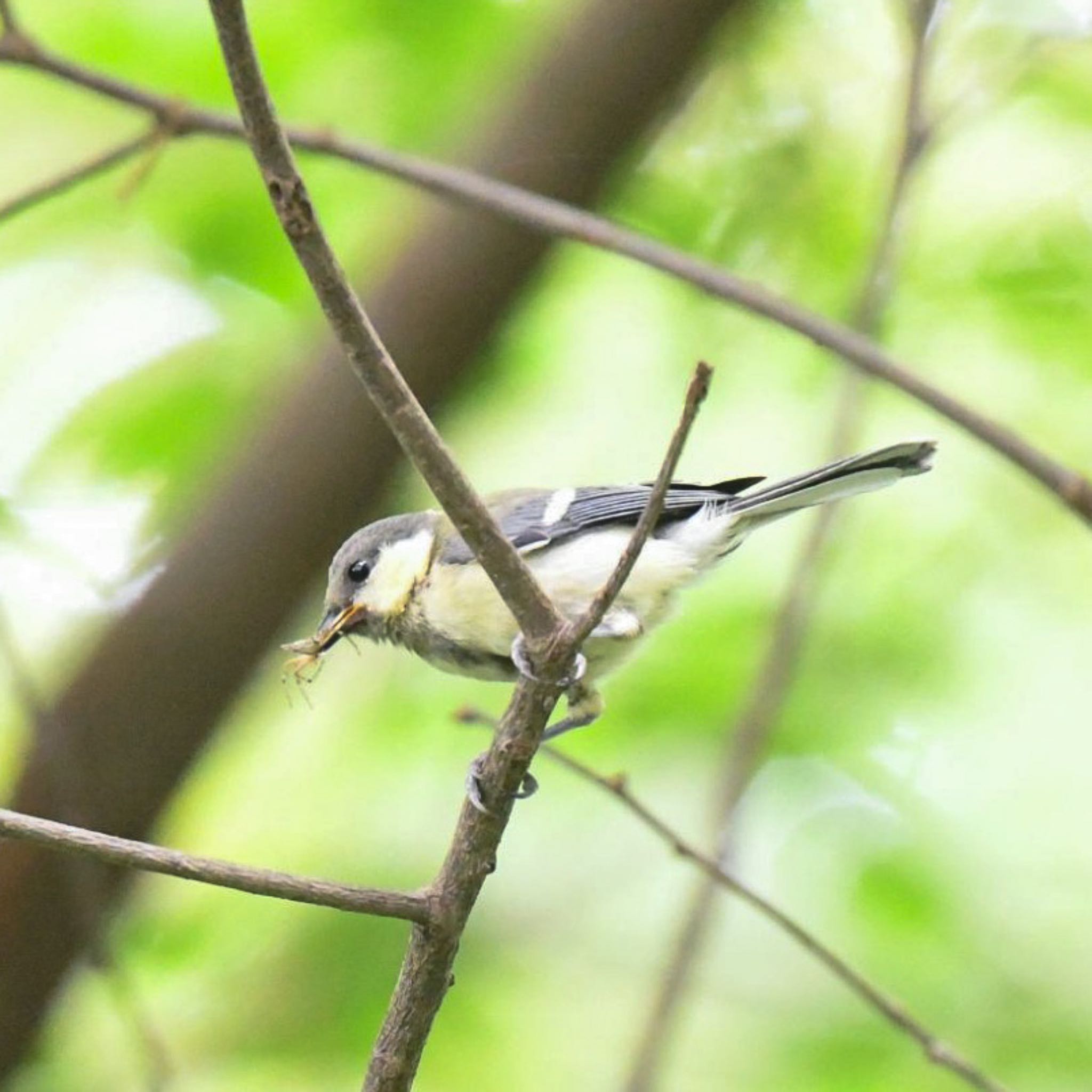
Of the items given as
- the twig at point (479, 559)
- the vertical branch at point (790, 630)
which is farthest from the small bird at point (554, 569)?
the twig at point (479, 559)

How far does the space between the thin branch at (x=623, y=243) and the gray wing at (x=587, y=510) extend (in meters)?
0.48

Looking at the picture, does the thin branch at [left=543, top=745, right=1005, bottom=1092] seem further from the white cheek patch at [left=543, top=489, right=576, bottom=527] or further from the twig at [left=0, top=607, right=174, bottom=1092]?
the twig at [left=0, top=607, right=174, bottom=1092]

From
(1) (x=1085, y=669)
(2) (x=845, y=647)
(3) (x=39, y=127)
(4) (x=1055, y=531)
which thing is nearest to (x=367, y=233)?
(3) (x=39, y=127)

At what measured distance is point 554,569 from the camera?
3.14 metres

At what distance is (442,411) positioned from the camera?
12.7 feet

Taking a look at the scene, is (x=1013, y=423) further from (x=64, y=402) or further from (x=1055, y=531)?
(x=64, y=402)

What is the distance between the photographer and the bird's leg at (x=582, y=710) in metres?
2.91

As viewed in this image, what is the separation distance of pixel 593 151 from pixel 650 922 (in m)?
2.38

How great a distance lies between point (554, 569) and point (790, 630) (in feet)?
1.62

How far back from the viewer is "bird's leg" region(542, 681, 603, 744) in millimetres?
2910

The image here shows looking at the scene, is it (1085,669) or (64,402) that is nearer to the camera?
(64,402)

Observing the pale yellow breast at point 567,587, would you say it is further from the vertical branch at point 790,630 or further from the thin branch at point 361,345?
the thin branch at point 361,345

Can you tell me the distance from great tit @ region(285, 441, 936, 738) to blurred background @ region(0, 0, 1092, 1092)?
434mm

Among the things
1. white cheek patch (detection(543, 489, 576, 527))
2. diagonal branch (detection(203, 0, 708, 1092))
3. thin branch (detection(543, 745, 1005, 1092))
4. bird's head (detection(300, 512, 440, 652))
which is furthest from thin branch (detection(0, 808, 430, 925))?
white cheek patch (detection(543, 489, 576, 527))
